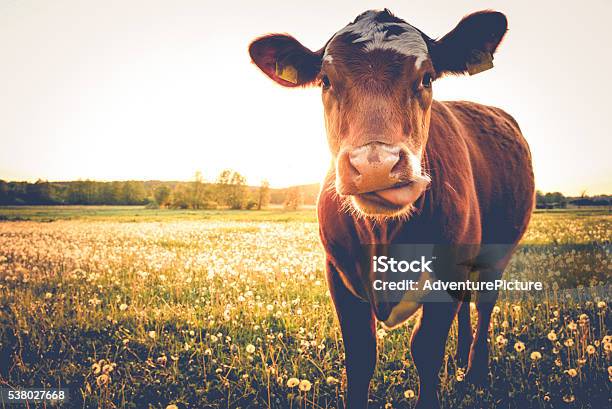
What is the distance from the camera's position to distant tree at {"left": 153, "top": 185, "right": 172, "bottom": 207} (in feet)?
230

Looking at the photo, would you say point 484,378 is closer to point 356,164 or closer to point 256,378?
point 256,378

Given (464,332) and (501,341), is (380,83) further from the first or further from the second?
(464,332)

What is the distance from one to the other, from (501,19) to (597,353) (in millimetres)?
3361

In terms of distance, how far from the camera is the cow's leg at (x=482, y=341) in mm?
3676

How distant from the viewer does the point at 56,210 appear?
28250mm

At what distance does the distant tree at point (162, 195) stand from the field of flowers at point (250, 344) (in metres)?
66.2

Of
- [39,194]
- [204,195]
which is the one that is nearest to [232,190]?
[204,195]

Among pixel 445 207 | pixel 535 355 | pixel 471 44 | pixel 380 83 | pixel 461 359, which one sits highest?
pixel 471 44

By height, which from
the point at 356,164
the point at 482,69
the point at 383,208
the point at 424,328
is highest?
the point at 482,69

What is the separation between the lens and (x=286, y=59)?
338 cm

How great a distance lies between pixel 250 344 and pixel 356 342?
131 cm

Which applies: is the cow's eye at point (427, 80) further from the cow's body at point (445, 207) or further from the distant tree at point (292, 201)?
the distant tree at point (292, 201)

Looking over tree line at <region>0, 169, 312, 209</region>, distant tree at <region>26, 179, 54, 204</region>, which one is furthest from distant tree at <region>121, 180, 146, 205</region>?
distant tree at <region>26, 179, 54, 204</region>

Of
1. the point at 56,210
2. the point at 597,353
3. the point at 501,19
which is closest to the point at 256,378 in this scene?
the point at 597,353
